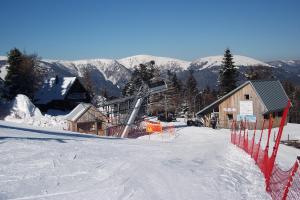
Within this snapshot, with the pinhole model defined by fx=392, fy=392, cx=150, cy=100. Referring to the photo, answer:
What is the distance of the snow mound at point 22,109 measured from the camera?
1959 inches

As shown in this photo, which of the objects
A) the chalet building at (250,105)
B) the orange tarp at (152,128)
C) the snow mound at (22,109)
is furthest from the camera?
the snow mound at (22,109)

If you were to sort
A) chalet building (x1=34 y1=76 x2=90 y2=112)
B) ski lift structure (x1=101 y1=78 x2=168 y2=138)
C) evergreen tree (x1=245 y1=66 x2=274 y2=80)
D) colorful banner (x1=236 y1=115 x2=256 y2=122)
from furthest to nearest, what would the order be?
evergreen tree (x1=245 y1=66 x2=274 y2=80) < chalet building (x1=34 y1=76 x2=90 y2=112) < colorful banner (x1=236 y1=115 x2=256 y2=122) < ski lift structure (x1=101 y1=78 x2=168 y2=138)

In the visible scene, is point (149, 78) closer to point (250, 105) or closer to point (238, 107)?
point (238, 107)

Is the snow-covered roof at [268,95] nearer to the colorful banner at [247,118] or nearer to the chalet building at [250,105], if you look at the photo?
the chalet building at [250,105]

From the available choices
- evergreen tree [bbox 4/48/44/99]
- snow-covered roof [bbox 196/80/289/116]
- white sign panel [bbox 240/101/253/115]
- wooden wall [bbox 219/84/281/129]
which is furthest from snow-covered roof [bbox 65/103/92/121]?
evergreen tree [bbox 4/48/44/99]

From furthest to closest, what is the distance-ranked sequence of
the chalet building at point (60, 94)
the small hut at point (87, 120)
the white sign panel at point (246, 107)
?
the chalet building at point (60, 94)
the white sign panel at point (246, 107)
the small hut at point (87, 120)

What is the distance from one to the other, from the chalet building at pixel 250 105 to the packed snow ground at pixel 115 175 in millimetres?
32144

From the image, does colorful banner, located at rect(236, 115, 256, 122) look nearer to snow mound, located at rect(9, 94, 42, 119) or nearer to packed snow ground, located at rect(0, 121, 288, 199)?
snow mound, located at rect(9, 94, 42, 119)

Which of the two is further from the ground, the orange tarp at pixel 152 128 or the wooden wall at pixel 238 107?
the wooden wall at pixel 238 107

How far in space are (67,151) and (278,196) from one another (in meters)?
8.36

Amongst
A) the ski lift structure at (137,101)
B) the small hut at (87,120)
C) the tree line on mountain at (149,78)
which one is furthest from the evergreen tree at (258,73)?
the small hut at (87,120)

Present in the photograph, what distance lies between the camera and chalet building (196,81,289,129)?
1886 inches

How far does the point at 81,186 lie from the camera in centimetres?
1049

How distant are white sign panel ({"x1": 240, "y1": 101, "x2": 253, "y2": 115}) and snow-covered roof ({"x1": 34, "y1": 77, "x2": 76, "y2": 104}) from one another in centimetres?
2839
